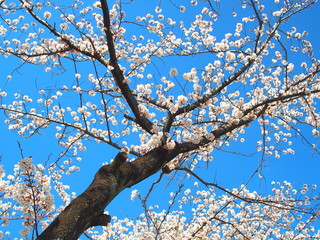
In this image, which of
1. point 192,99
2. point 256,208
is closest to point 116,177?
point 192,99

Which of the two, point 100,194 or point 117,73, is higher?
point 117,73

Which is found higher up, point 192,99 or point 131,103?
point 192,99

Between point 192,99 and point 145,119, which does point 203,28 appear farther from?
point 145,119

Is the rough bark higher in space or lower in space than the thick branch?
lower

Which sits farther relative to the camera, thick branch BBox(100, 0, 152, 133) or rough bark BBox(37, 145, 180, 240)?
thick branch BBox(100, 0, 152, 133)

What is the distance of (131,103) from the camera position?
4.11 m

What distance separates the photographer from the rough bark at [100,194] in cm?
212

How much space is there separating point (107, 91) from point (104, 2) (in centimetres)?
209

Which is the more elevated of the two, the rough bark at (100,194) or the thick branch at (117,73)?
the thick branch at (117,73)

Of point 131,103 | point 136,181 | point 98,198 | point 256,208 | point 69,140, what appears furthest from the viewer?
point 256,208

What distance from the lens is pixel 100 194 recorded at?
2.52 m

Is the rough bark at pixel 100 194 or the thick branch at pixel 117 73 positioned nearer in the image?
the rough bark at pixel 100 194

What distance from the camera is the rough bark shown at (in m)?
2.12

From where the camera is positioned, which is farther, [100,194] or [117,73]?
[117,73]
